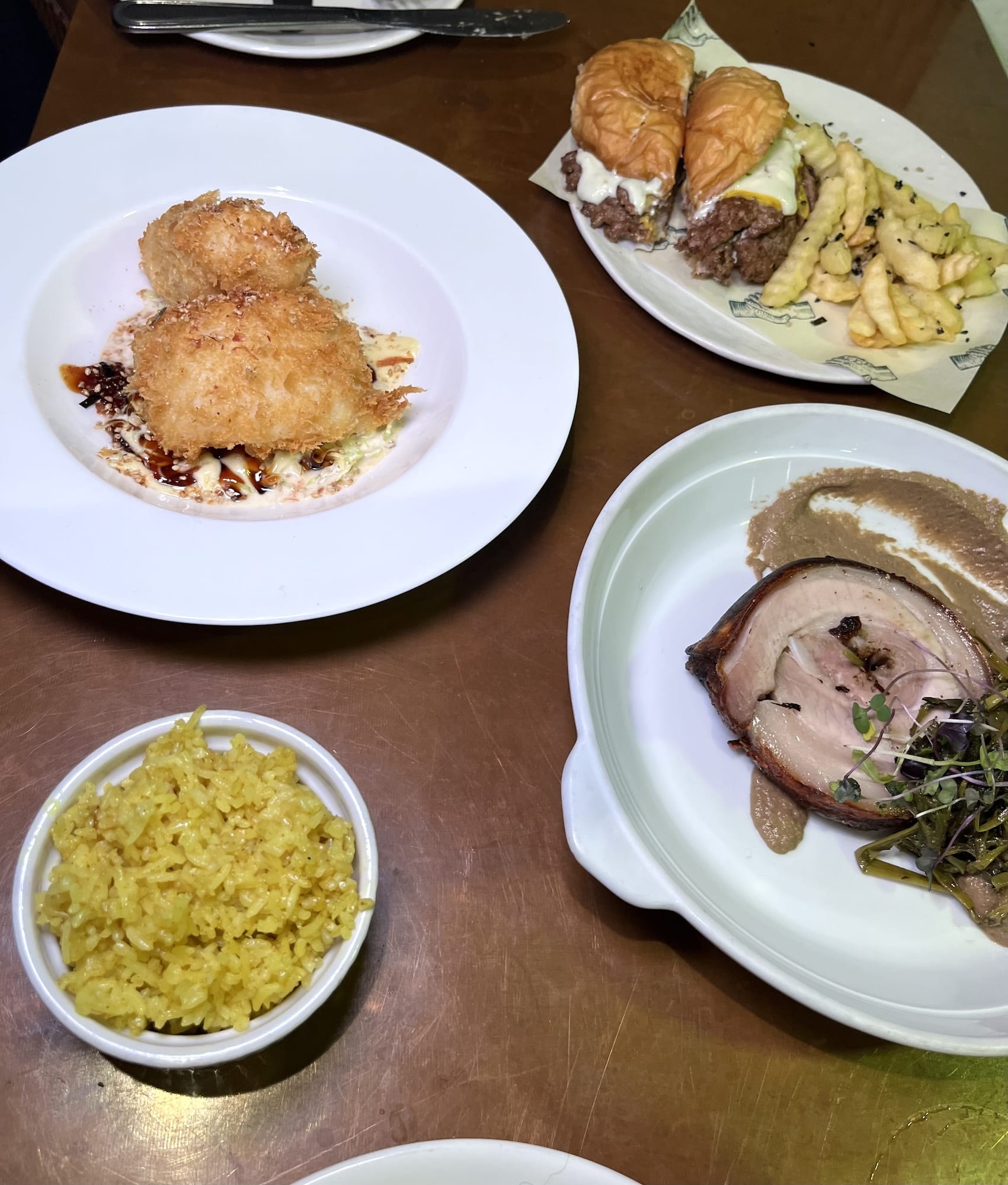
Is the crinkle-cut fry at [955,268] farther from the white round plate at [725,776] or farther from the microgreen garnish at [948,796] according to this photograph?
the microgreen garnish at [948,796]

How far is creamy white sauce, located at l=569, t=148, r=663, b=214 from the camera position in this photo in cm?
157

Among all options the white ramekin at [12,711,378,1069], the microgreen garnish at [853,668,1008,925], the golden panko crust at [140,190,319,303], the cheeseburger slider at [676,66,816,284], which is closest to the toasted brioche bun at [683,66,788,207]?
the cheeseburger slider at [676,66,816,284]

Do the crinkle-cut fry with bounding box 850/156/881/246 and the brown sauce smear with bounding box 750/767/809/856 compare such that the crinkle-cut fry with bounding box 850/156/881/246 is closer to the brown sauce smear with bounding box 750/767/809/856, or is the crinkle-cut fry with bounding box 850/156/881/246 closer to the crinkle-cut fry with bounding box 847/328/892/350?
the crinkle-cut fry with bounding box 847/328/892/350

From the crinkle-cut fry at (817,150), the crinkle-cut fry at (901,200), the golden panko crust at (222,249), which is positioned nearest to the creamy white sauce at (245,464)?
the golden panko crust at (222,249)

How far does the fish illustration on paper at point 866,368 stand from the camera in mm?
1518

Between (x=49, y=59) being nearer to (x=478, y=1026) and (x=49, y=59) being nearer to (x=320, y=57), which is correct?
(x=320, y=57)

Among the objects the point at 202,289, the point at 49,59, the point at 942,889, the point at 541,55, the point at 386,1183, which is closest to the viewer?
the point at 386,1183

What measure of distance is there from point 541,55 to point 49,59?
4.41 feet

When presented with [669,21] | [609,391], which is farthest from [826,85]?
[609,391]

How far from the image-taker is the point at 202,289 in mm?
1388

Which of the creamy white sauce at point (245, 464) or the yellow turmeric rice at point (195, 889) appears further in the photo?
the creamy white sauce at point (245, 464)

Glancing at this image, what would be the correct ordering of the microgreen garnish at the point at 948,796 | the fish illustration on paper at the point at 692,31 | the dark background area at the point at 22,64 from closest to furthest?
the microgreen garnish at the point at 948,796
the fish illustration on paper at the point at 692,31
the dark background area at the point at 22,64

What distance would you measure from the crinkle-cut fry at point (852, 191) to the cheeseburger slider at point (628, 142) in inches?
12.1

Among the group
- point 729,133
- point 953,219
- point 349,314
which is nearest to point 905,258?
point 953,219
